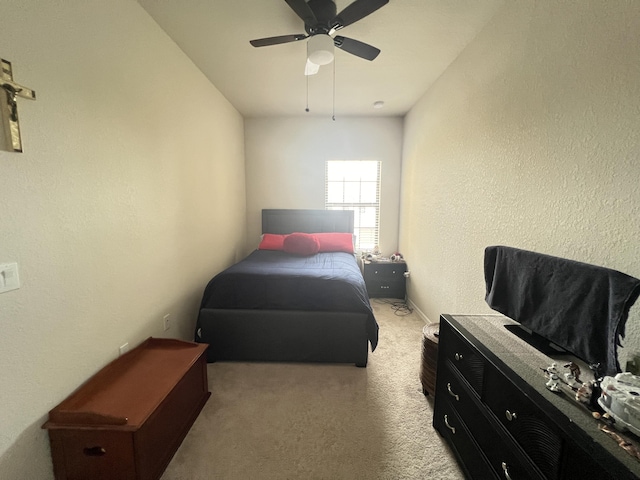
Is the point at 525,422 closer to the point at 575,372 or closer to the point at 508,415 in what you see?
the point at 508,415

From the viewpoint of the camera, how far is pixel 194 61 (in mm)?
2342

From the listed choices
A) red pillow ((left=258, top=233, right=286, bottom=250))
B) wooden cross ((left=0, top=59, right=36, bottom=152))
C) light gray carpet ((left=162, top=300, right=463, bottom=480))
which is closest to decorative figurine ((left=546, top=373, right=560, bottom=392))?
light gray carpet ((left=162, top=300, right=463, bottom=480))

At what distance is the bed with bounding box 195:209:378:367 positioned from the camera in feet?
6.87

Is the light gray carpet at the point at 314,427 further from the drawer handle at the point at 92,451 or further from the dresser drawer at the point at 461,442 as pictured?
the drawer handle at the point at 92,451

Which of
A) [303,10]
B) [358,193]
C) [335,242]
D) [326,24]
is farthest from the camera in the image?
[358,193]

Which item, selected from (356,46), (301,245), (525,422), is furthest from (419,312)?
(356,46)

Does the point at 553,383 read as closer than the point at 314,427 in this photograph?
Yes

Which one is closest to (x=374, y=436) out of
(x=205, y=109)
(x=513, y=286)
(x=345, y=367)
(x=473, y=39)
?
(x=345, y=367)

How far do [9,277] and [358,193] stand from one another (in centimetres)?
364

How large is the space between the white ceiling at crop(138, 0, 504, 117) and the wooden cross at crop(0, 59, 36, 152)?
1.12 m

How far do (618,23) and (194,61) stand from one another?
2.77 metres

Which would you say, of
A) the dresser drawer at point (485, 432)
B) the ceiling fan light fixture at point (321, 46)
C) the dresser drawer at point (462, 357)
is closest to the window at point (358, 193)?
the ceiling fan light fixture at point (321, 46)

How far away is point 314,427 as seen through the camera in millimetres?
1569

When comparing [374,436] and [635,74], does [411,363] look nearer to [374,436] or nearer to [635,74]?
[374,436]
